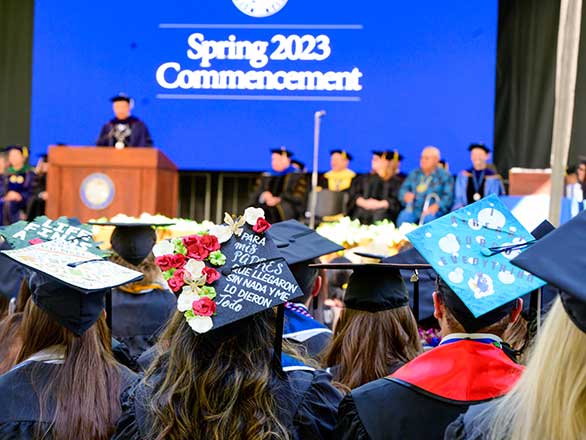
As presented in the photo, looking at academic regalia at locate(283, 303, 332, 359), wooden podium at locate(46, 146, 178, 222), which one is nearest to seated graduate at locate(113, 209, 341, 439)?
academic regalia at locate(283, 303, 332, 359)

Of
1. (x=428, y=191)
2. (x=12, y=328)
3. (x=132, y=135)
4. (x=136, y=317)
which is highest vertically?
(x=132, y=135)

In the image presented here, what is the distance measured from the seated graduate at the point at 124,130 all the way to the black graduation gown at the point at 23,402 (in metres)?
9.53

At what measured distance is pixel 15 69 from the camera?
568 inches

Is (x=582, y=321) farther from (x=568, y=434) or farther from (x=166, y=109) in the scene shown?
(x=166, y=109)

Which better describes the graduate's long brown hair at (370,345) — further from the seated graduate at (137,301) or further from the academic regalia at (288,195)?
the academic regalia at (288,195)

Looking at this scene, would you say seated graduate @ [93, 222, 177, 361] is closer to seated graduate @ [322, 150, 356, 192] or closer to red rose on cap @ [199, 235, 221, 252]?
red rose on cap @ [199, 235, 221, 252]

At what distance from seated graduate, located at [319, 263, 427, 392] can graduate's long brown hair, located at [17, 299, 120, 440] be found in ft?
2.31

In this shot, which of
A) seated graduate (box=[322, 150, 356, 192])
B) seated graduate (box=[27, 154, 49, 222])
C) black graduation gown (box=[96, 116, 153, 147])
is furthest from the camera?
seated graduate (box=[27, 154, 49, 222])

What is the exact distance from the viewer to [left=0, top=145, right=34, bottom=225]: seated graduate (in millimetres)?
12695

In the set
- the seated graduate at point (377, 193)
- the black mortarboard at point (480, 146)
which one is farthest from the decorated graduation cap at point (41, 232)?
A: the black mortarboard at point (480, 146)

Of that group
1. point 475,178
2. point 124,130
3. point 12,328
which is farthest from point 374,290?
point 124,130

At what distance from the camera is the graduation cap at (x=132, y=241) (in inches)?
156

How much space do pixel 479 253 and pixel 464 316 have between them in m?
0.16

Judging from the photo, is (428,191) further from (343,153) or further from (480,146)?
(343,153)
